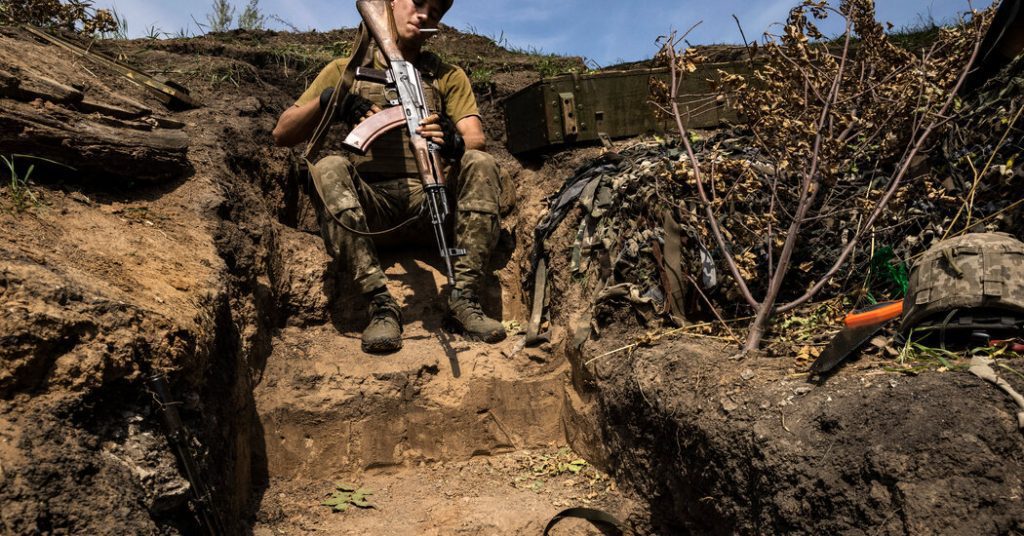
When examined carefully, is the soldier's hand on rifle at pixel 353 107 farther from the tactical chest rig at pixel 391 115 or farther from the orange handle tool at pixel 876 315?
the orange handle tool at pixel 876 315

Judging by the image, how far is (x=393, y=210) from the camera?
4.09 m

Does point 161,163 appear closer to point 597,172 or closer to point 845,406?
point 597,172

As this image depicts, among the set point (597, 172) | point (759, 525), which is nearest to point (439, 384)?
point (597, 172)

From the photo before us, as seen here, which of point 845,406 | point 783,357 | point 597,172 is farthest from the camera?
point 597,172

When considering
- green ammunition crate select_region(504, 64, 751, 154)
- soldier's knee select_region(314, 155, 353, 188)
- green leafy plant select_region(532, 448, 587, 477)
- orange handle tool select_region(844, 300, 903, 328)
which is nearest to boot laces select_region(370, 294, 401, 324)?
soldier's knee select_region(314, 155, 353, 188)

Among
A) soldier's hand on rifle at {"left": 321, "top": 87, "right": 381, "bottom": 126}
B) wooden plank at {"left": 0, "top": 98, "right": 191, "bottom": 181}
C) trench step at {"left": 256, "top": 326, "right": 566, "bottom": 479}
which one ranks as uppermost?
soldier's hand on rifle at {"left": 321, "top": 87, "right": 381, "bottom": 126}

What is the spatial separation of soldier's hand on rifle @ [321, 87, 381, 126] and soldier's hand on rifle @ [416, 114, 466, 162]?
0.30 metres

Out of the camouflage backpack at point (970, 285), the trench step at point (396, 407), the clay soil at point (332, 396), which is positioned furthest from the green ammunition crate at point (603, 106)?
the camouflage backpack at point (970, 285)

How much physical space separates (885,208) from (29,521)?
3.03m

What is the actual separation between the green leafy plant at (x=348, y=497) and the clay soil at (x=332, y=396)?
→ 0.05 meters

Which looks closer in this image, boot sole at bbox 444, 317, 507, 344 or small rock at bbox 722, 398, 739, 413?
small rock at bbox 722, 398, 739, 413

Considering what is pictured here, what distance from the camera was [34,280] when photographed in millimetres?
2000

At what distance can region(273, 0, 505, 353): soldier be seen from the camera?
3729 millimetres

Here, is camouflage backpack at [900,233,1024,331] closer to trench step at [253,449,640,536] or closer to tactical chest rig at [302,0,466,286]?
trench step at [253,449,640,536]
